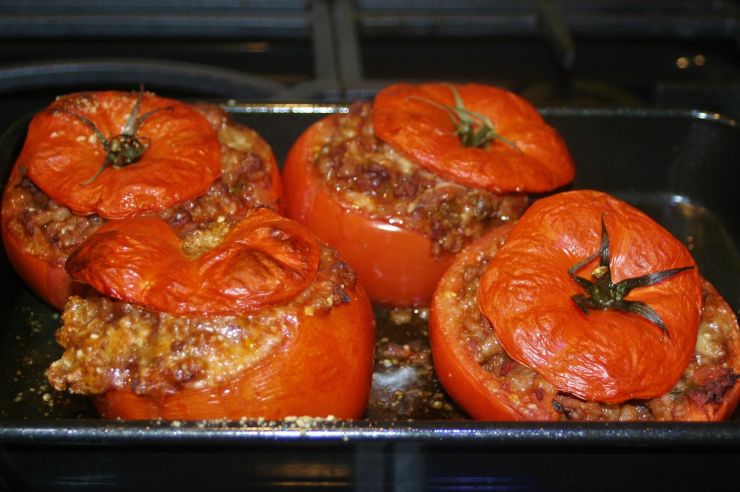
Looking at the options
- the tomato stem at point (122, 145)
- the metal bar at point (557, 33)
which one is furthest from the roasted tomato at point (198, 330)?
the metal bar at point (557, 33)

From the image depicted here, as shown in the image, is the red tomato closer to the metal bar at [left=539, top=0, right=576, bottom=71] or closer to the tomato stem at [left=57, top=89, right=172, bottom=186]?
the tomato stem at [left=57, top=89, right=172, bottom=186]

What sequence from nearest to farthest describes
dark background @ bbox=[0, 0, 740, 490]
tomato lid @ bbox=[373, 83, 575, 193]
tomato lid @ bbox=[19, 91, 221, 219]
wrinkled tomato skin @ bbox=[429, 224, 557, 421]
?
wrinkled tomato skin @ bbox=[429, 224, 557, 421]
tomato lid @ bbox=[19, 91, 221, 219]
tomato lid @ bbox=[373, 83, 575, 193]
dark background @ bbox=[0, 0, 740, 490]

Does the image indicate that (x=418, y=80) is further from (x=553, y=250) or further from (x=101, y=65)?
(x=553, y=250)

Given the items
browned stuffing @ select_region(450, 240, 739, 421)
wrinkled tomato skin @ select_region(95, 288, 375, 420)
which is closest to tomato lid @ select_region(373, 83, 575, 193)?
browned stuffing @ select_region(450, 240, 739, 421)

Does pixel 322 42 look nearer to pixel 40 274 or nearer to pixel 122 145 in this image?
pixel 122 145

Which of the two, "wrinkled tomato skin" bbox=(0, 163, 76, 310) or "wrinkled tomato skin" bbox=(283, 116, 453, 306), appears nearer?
"wrinkled tomato skin" bbox=(0, 163, 76, 310)

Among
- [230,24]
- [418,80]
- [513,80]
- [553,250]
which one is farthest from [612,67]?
[553,250]

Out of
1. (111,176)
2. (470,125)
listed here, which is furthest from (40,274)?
(470,125)
